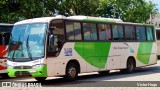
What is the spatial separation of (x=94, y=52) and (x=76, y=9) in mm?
26494

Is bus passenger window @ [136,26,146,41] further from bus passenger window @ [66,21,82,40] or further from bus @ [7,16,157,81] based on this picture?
bus passenger window @ [66,21,82,40]

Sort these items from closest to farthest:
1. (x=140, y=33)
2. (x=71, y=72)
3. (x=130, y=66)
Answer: (x=71, y=72), (x=130, y=66), (x=140, y=33)

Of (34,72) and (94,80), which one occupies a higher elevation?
(34,72)

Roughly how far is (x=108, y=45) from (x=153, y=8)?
42.6 meters

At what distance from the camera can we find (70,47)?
17.2 metres

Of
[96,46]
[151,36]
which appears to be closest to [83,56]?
[96,46]

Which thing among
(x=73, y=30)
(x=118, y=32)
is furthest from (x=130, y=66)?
(x=73, y=30)

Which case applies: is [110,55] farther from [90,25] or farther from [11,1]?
[11,1]

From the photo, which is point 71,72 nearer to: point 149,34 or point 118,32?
point 118,32

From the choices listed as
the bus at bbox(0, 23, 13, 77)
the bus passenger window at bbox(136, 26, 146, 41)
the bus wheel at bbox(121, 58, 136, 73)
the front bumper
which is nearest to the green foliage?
the bus at bbox(0, 23, 13, 77)

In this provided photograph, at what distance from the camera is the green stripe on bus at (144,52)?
22844 millimetres

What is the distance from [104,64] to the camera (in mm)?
19531

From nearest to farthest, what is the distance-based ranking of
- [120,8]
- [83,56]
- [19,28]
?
[19,28] < [83,56] < [120,8]

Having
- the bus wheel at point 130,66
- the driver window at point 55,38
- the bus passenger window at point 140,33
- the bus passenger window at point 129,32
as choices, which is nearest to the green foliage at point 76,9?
the bus passenger window at point 140,33
